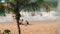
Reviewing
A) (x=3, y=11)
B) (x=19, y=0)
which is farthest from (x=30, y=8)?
(x=3, y=11)

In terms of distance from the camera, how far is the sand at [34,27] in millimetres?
3609

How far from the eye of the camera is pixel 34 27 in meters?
3.88

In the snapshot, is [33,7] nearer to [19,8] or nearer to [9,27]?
[19,8]

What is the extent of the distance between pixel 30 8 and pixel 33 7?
0.29 ft

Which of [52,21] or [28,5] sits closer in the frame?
[28,5]

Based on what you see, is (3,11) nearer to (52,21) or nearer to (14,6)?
(14,6)

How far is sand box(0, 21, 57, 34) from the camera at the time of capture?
361 centimetres

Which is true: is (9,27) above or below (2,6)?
below

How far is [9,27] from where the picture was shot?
12.0ft

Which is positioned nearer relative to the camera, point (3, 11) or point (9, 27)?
point (3, 11)

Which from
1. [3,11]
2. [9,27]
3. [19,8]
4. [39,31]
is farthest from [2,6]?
[39,31]

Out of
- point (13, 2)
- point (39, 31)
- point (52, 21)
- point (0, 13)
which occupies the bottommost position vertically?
point (39, 31)

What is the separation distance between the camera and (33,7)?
2.95 metres

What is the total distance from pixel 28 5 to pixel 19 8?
21cm
